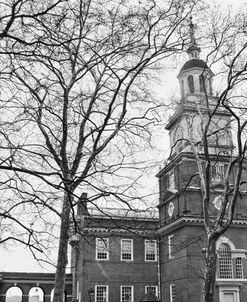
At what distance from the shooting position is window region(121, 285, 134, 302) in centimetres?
3609

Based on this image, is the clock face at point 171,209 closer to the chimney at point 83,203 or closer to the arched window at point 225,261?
the arched window at point 225,261

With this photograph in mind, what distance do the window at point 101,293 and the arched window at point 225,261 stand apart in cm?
1043

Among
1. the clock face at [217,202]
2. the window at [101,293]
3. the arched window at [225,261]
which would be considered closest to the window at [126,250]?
the window at [101,293]

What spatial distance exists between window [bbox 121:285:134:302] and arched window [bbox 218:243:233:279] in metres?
9.17

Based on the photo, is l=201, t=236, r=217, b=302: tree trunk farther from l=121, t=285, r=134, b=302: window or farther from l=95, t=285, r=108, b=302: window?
l=121, t=285, r=134, b=302: window

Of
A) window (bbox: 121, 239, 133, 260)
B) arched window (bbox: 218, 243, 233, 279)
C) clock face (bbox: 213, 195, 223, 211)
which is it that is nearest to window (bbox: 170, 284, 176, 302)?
arched window (bbox: 218, 243, 233, 279)

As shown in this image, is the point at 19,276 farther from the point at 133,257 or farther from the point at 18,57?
the point at 18,57

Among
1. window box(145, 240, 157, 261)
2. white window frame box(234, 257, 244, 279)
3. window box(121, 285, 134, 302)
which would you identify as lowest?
window box(121, 285, 134, 302)

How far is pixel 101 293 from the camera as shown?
35844 millimetres

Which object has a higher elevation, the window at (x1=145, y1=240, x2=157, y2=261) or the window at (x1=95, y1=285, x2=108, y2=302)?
the window at (x1=145, y1=240, x2=157, y2=261)

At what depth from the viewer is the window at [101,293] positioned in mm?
35500

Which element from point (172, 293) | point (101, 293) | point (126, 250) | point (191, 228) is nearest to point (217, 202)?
point (191, 228)

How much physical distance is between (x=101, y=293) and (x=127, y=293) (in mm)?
2239

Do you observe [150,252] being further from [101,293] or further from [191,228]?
[191,228]
